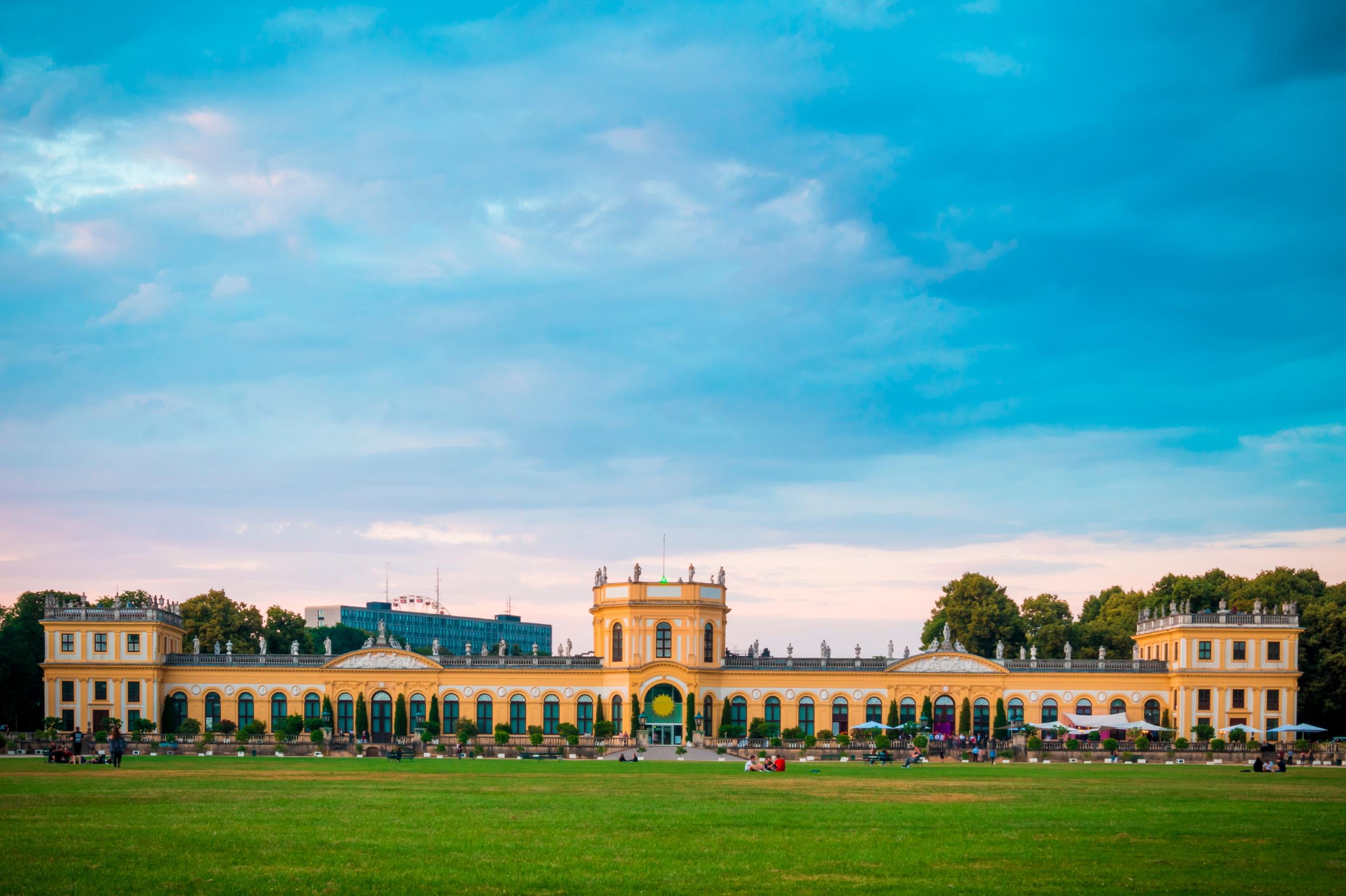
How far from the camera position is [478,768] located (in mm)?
57125

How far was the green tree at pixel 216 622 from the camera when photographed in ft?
336

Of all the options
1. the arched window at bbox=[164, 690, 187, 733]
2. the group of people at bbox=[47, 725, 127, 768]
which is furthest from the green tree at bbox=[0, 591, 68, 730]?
the group of people at bbox=[47, 725, 127, 768]

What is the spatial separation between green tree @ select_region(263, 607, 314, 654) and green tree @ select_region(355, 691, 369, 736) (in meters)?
19.7

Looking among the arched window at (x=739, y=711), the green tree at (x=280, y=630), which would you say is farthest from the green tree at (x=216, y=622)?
the arched window at (x=739, y=711)

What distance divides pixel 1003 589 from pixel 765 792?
69694mm

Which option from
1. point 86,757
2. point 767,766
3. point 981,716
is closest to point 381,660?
point 86,757

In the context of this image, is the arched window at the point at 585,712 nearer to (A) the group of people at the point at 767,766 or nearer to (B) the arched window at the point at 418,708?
(B) the arched window at the point at 418,708

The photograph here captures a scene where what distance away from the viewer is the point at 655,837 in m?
26.4

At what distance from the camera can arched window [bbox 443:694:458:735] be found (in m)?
91.8

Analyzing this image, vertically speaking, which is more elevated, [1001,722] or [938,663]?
[938,663]

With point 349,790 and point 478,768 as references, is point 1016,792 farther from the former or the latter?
point 478,768

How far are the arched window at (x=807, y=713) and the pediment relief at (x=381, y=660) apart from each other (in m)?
25.1

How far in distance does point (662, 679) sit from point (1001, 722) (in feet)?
72.5

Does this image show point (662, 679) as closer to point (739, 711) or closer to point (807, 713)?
point (739, 711)
